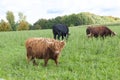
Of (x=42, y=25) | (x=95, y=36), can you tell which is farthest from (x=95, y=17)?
(x=95, y=36)

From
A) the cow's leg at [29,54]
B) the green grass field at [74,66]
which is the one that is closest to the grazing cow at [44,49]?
the cow's leg at [29,54]

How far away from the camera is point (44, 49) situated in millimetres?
11281

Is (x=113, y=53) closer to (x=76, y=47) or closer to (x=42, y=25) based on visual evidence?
(x=76, y=47)

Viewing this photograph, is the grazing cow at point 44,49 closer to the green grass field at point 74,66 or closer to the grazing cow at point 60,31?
the green grass field at point 74,66

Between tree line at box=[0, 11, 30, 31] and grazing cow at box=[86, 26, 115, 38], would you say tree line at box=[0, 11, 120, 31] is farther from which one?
grazing cow at box=[86, 26, 115, 38]

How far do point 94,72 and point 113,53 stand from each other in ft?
9.99

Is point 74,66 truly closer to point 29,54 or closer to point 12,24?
point 29,54

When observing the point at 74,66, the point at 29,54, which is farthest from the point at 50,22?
the point at 74,66

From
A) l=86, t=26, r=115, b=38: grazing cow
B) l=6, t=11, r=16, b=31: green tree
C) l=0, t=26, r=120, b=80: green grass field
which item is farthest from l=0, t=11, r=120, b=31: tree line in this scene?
Answer: l=0, t=26, r=120, b=80: green grass field

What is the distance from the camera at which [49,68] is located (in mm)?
11094

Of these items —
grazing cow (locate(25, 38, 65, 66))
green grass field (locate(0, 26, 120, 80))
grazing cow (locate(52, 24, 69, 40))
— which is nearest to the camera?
green grass field (locate(0, 26, 120, 80))

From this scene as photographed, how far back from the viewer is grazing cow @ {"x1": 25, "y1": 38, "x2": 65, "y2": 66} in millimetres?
11070

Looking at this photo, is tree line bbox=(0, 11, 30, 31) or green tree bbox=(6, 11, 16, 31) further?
green tree bbox=(6, 11, 16, 31)

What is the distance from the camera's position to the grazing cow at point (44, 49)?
11070 millimetres
